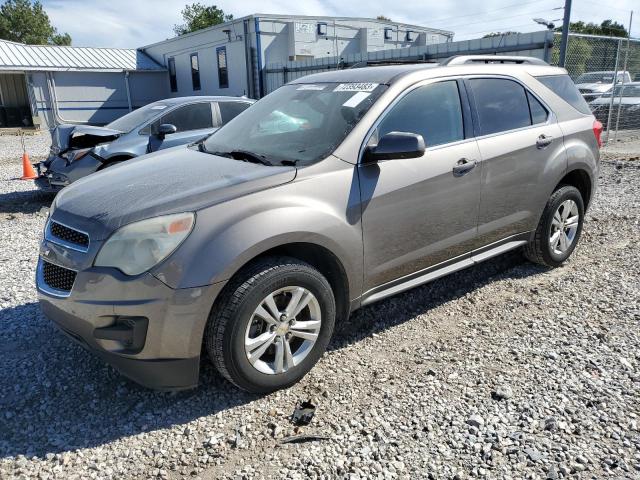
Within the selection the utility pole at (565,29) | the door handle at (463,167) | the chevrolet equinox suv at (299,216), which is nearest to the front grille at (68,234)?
the chevrolet equinox suv at (299,216)

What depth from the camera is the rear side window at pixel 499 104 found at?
3920 mm

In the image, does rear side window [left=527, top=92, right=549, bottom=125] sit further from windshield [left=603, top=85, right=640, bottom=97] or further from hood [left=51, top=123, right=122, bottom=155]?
windshield [left=603, top=85, right=640, bottom=97]

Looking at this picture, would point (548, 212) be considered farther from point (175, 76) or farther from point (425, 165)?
point (175, 76)

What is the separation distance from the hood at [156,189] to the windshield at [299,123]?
0.27 meters

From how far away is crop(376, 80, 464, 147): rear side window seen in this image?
3.44 metres

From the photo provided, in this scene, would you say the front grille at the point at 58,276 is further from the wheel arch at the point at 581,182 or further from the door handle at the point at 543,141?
the wheel arch at the point at 581,182

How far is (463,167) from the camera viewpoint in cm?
364

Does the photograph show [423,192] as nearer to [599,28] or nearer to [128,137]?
Result: [128,137]

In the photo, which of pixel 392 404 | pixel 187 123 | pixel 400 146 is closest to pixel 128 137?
pixel 187 123

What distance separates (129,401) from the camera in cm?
299

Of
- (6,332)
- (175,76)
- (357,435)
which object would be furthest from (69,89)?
(357,435)

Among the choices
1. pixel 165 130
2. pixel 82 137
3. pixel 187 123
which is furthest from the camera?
pixel 187 123

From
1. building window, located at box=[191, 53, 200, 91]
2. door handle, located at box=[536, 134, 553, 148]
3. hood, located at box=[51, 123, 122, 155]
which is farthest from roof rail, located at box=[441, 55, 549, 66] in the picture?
building window, located at box=[191, 53, 200, 91]

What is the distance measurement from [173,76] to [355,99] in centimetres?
2963
